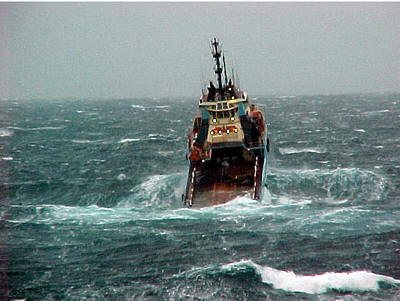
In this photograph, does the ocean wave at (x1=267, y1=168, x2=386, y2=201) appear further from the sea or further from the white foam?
the white foam

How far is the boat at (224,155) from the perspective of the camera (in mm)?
36031

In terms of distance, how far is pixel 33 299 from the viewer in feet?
67.2

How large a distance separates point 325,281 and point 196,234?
34.1 feet

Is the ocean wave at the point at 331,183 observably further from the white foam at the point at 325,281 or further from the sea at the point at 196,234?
the white foam at the point at 325,281

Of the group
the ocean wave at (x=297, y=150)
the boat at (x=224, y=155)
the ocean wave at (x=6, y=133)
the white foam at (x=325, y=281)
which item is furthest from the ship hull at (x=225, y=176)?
the ocean wave at (x=6, y=133)

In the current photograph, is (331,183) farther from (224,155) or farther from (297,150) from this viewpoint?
(297,150)

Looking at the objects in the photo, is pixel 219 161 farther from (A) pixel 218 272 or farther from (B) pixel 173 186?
(A) pixel 218 272

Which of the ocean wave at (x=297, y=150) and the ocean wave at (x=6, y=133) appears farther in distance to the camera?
the ocean wave at (x=6, y=133)

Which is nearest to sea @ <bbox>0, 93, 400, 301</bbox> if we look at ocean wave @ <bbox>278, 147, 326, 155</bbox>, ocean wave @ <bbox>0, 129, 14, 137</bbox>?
ocean wave @ <bbox>278, 147, 326, 155</bbox>

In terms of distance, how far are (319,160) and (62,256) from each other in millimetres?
37538

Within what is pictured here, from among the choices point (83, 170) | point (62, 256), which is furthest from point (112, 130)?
point (62, 256)

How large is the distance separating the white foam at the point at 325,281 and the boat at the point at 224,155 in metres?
13.3

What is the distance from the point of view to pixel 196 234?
1115 inches

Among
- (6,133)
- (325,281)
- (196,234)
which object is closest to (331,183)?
(196,234)
